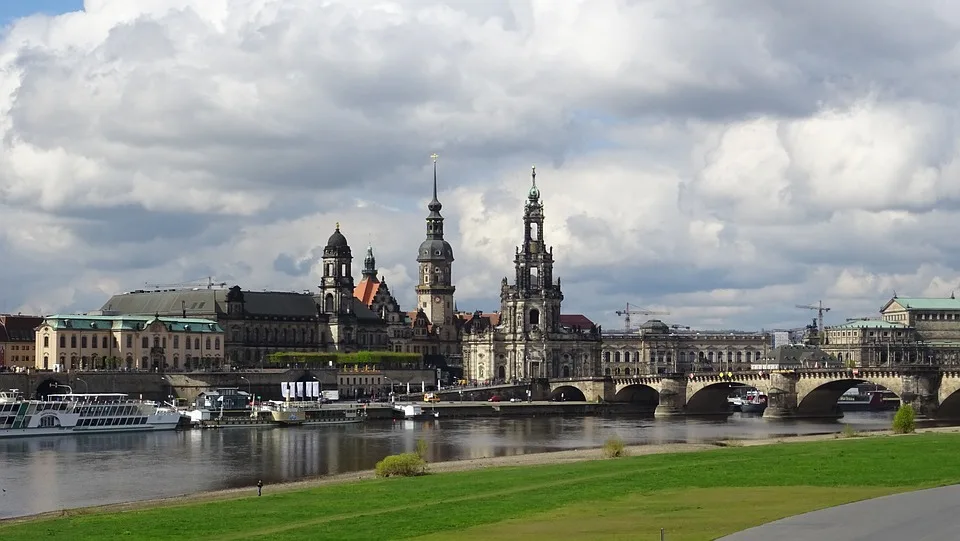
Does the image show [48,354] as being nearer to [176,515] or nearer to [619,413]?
[619,413]

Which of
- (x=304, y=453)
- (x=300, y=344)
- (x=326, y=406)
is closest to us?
(x=304, y=453)

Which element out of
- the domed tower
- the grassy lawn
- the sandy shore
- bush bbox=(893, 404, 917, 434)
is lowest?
the sandy shore

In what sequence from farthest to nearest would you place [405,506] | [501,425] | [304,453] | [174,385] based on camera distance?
[174,385] < [501,425] < [304,453] < [405,506]

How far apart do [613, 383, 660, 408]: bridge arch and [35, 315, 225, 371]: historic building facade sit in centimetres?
4956

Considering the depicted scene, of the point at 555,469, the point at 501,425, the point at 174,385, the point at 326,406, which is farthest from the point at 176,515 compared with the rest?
the point at 174,385

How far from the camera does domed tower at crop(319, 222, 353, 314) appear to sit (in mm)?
194875

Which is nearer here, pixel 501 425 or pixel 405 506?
pixel 405 506

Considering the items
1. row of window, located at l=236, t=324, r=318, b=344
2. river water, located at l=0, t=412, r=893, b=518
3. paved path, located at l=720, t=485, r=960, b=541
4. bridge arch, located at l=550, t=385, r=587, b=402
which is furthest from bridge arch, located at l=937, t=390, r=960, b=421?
row of window, located at l=236, t=324, r=318, b=344

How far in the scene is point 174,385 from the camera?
494 feet

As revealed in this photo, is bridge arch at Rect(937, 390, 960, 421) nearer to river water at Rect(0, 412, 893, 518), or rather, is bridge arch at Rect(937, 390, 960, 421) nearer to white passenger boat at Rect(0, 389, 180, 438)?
river water at Rect(0, 412, 893, 518)

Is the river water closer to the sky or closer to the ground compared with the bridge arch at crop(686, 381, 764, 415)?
closer to the ground

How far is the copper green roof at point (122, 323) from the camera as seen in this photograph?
15612 centimetres

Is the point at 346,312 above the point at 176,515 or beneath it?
above

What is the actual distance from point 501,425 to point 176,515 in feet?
272
